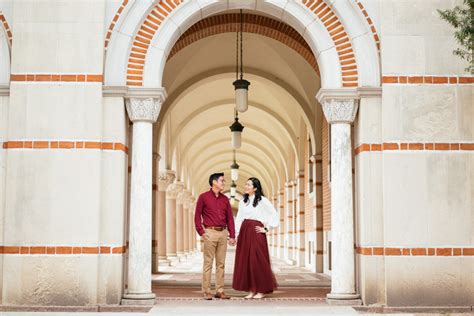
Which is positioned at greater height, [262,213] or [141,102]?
[141,102]

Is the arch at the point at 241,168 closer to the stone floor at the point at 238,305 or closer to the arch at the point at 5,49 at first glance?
the stone floor at the point at 238,305

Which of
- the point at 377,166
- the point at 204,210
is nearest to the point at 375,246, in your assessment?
the point at 377,166

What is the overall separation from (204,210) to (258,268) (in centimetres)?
126

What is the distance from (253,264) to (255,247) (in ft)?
0.87

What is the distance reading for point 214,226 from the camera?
1007 cm

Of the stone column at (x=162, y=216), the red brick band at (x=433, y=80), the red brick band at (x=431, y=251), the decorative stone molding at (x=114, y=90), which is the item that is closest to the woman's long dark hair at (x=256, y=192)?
the red brick band at (x=431, y=251)

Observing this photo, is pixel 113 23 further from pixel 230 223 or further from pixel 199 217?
pixel 230 223

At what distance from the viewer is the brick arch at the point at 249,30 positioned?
15406mm

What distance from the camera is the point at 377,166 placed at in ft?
30.1

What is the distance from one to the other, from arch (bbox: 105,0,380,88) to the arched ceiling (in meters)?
6.96

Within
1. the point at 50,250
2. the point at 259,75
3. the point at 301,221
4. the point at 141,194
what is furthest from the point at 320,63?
the point at 301,221

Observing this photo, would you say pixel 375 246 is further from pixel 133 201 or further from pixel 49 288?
pixel 49 288

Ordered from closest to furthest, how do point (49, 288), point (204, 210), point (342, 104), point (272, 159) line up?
point (49, 288) → point (342, 104) → point (204, 210) → point (272, 159)

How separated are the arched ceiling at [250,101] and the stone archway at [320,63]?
705 centimetres
